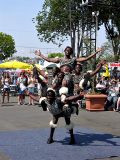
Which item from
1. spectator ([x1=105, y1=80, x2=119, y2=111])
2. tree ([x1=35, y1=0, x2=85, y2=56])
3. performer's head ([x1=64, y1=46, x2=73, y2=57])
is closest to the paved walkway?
spectator ([x1=105, y1=80, x2=119, y2=111])

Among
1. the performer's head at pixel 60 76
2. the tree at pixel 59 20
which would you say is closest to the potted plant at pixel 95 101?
the performer's head at pixel 60 76

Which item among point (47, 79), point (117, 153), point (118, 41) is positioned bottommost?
point (117, 153)

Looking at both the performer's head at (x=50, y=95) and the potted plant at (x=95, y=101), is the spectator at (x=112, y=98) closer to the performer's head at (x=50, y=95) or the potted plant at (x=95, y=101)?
the potted plant at (x=95, y=101)

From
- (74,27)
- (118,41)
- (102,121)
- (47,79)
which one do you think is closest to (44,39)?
(74,27)

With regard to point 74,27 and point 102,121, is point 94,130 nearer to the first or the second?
point 102,121

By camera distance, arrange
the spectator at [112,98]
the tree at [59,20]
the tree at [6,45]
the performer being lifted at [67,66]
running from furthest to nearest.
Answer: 1. the tree at [6,45]
2. the tree at [59,20]
3. the spectator at [112,98]
4. the performer being lifted at [67,66]

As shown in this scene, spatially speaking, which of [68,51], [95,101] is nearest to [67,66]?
[68,51]

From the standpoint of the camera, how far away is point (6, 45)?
88.3 metres

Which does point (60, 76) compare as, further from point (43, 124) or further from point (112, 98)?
point (112, 98)

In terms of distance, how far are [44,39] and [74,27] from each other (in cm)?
465

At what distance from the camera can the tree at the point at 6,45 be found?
3455 inches

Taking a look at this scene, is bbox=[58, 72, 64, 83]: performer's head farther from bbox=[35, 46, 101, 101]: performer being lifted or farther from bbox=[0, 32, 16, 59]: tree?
bbox=[0, 32, 16, 59]: tree

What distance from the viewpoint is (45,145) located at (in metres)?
8.75

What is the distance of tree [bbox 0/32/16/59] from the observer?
8775 centimetres
